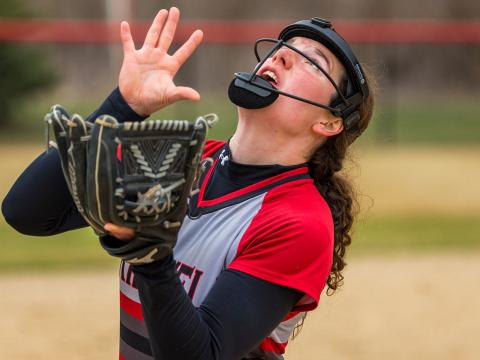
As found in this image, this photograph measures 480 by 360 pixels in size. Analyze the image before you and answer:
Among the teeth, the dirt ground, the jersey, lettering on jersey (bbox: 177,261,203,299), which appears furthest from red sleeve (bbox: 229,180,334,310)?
the dirt ground

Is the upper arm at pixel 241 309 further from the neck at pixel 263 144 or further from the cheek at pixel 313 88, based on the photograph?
the cheek at pixel 313 88

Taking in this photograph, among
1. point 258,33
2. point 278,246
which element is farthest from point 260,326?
point 258,33

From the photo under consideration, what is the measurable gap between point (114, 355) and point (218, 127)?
10690 millimetres

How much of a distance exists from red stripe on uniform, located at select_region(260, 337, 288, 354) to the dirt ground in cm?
210

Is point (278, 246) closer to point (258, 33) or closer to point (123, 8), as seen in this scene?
point (258, 33)

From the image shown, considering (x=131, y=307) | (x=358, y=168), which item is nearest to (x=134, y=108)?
(x=131, y=307)

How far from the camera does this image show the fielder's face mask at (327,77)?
2229 millimetres

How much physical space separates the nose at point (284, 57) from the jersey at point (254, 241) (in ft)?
0.96

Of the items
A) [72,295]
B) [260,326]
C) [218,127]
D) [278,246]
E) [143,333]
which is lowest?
[218,127]

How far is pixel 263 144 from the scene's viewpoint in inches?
91.7

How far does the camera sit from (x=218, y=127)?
14953mm

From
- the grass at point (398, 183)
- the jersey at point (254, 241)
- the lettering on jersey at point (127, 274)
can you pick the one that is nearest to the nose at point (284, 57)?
the jersey at point (254, 241)

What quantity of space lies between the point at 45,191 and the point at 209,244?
465mm

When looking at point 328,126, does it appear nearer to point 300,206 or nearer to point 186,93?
point 300,206
